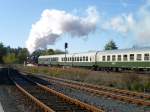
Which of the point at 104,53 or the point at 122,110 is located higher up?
the point at 104,53

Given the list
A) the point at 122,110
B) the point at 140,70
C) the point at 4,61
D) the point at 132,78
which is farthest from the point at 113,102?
the point at 4,61

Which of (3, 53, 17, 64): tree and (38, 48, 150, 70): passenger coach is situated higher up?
(3, 53, 17, 64): tree

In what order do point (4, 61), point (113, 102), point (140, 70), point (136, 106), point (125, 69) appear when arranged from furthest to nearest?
point (4, 61), point (125, 69), point (140, 70), point (113, 102), point (136, 106)

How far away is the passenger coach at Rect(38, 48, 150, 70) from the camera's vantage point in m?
40.3

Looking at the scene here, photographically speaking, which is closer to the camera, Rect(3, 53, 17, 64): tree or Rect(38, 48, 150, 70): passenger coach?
Rect(38, 48, 150, 70): passenger coach

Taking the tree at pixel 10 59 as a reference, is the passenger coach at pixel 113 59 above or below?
below

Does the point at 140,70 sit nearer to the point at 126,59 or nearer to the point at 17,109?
the point at 126,59

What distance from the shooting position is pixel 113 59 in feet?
157

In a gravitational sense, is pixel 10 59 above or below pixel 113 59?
above

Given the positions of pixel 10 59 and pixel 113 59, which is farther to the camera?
pixel 10 59

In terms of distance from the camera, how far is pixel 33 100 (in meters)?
19.4

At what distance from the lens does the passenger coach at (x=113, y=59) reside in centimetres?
4034

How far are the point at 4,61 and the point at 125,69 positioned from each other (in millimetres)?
120750

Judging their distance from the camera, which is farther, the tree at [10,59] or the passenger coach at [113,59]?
the tree at [10,59]
